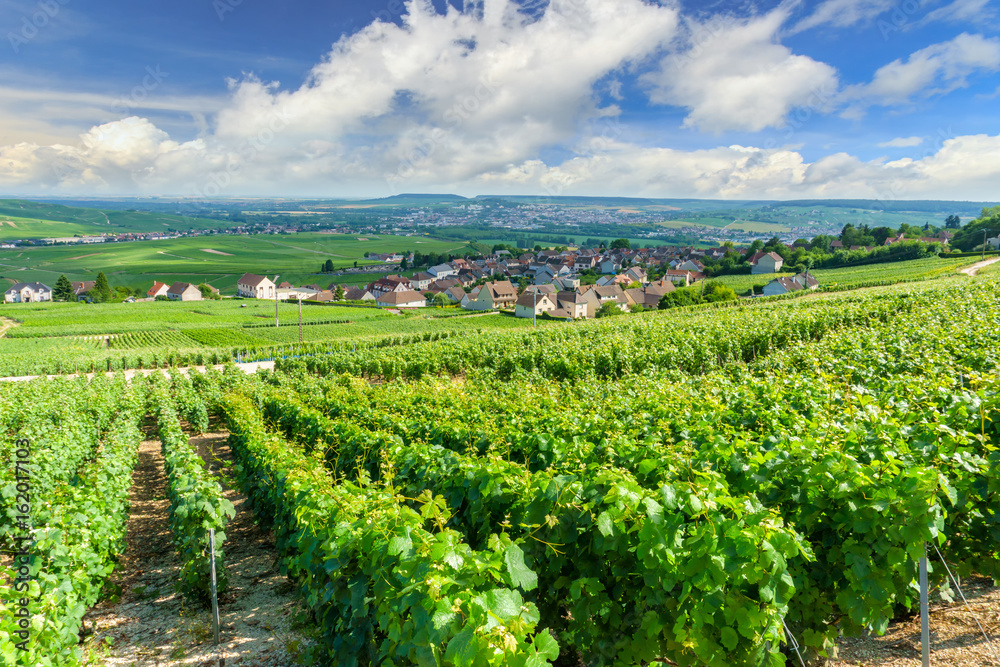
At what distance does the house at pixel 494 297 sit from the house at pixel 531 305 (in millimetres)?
13864

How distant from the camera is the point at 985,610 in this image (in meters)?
4.69

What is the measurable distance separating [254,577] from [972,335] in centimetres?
1604

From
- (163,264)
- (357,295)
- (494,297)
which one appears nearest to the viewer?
(494,297)

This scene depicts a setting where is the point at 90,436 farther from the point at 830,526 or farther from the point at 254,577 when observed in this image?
the point at 830,526

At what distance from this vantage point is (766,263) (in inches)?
4574

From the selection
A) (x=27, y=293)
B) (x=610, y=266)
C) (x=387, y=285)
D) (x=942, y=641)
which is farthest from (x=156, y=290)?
(x=942, y=641)

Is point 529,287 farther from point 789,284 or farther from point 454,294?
point 789,284

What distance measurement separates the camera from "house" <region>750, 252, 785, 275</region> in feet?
378

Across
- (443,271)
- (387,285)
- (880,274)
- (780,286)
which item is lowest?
(387,285)

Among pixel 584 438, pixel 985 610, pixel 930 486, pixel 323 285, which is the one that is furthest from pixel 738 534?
pixel 323 285

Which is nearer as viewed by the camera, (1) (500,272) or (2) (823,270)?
(2) (823,270)

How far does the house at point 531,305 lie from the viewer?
8131cm

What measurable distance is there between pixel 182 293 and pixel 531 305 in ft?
273

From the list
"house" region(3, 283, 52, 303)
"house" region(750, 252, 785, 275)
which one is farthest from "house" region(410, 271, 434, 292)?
"house" region(3, 283, 52, 303)
